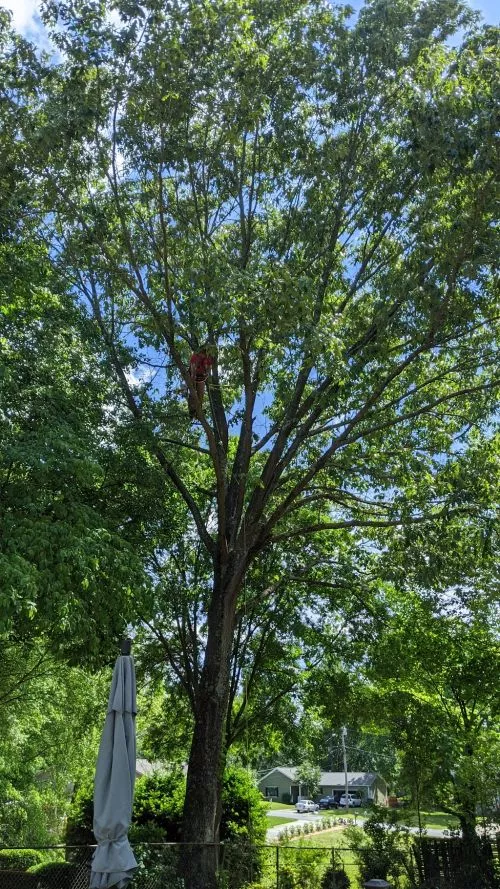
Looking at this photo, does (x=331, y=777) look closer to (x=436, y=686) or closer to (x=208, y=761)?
(x=436, y=686)

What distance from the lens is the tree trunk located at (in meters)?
9.07

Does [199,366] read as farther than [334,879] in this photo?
No

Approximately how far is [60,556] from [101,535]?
2.85 feet

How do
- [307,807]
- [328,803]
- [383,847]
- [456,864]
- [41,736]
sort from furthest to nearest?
[328,803] → [307,807] → [41,736] → [383,847] → [456,864]

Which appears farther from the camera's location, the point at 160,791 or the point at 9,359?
the point at 160,791

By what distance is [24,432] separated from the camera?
8.01 metres

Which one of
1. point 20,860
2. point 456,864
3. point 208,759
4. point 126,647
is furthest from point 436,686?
point 126,647

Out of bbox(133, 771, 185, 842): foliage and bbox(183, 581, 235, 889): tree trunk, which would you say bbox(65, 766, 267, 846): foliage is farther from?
bbox(183, 581, 235, 889): tree trunk

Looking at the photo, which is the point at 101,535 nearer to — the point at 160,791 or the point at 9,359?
the point at 9,359

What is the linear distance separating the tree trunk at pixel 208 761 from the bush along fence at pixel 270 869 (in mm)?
138

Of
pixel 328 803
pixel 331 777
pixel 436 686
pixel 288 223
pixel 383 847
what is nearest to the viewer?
pixel 288 223

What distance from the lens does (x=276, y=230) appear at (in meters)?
11.1

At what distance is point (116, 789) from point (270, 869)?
766 cm

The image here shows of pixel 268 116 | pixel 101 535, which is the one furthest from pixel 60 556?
pixel 268 116
